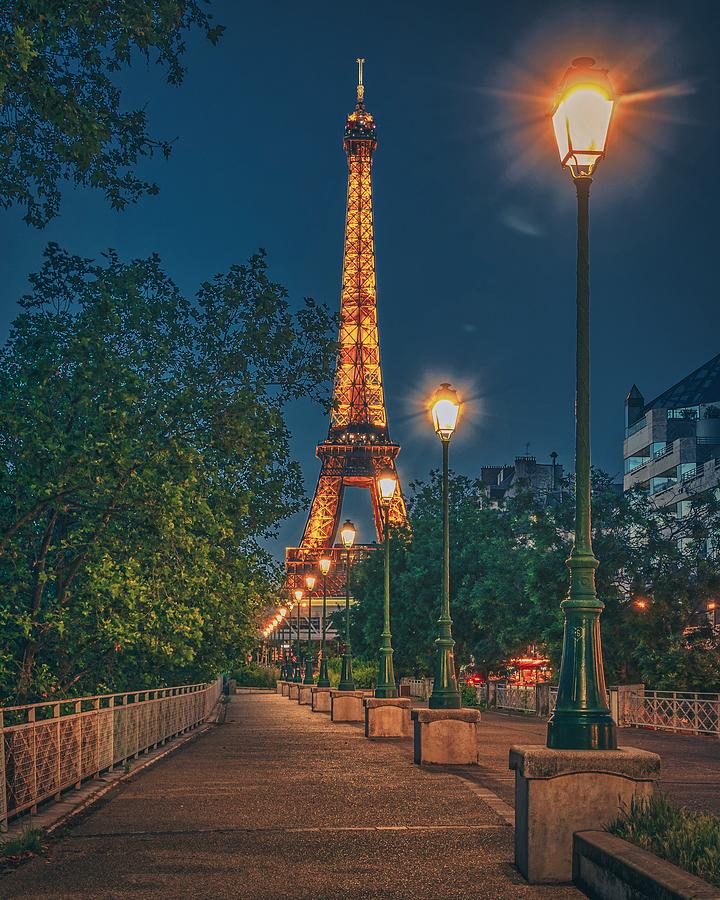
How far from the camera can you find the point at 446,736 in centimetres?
1873

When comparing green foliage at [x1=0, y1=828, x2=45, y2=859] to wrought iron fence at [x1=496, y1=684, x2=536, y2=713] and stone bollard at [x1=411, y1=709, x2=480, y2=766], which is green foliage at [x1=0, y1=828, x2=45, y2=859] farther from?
Answer: wrought iron fence at [x1=496, y1=684, x2=536, y2=713]

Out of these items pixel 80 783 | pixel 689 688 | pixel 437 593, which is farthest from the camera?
pixel 437 593

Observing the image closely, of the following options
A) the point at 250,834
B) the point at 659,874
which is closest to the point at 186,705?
the point at 250,834

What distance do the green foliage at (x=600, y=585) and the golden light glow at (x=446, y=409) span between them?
19.4 metres

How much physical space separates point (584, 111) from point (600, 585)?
105 feet

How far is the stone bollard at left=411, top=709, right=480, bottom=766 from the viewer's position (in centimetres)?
1861

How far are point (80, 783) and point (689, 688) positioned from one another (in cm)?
2565

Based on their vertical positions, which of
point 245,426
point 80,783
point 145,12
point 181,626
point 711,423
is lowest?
point 80,783

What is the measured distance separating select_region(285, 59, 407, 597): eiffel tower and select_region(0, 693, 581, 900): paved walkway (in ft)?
250

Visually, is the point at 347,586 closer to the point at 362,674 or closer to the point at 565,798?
the point at 362,674

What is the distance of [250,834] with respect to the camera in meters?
11.0

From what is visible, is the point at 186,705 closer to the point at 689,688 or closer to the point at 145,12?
the point at 689,688

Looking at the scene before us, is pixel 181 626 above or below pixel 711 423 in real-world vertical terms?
below

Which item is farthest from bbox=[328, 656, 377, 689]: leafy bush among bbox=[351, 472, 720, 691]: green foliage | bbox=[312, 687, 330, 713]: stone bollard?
bbox=[312, 687, 330, 713]: stone bollard
